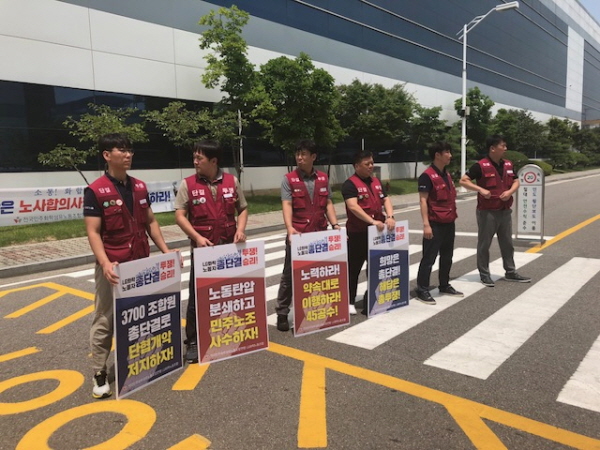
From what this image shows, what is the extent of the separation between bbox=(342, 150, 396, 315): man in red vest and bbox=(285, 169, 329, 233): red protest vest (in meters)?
0.32

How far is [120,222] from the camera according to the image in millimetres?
3520

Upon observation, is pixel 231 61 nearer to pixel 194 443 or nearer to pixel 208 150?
pixel 208 150

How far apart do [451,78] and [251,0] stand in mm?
20350

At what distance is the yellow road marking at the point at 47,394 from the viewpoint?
328cm

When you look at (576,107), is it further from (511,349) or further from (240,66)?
(511,349)

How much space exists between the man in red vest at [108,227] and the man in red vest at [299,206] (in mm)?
1594

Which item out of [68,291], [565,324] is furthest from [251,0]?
[565,324]

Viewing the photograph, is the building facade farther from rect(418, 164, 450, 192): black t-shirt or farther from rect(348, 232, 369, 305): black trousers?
rect(418, 164, 450, 192): black t-shirt

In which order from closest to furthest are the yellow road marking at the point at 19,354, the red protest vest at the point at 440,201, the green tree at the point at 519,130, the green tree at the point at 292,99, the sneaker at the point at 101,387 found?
the sneaker at the point at 101,387, the yellow road marking at the point at 19,354, the red protest vest at the point at 440,201, the green tree at the point at 292,99, the green tree at the point at 519,130

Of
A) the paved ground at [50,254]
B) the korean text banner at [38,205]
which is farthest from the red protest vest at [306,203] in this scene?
the korean text banner at [38,205]

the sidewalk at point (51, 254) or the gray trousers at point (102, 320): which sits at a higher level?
the gray trousers at point (102, 320)

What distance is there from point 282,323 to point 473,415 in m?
2.21

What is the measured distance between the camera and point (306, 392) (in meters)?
3.42

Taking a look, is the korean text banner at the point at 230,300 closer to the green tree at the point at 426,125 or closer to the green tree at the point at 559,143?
the green tree at the point at 426,125
